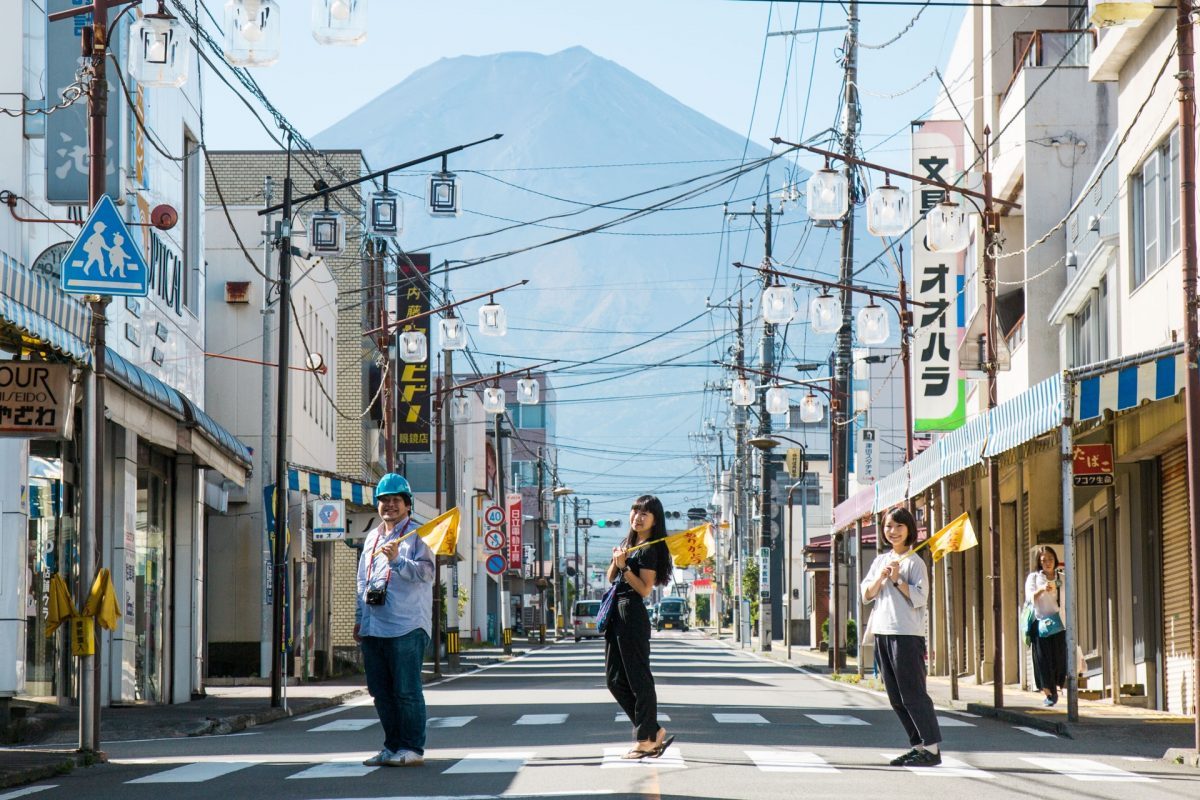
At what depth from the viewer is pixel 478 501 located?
9481 centimetres

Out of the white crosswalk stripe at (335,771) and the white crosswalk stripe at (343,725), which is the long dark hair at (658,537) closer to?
the white crosswalk stripe at (335,771)

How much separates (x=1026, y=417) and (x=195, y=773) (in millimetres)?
10050

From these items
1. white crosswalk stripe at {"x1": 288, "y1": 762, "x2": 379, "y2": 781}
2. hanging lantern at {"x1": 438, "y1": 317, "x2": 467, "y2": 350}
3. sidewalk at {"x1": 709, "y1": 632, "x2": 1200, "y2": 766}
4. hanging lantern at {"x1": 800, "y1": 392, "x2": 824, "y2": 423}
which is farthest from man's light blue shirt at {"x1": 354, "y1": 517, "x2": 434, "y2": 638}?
hanging lantern at {"x1": 800, "y1": 392, "x2": 824, "y2": 423}

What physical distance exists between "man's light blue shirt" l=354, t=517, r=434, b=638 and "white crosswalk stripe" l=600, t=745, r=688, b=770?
1580mm

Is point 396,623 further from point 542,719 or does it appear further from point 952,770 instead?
point 542,719

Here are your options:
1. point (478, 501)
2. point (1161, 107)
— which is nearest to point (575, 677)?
point (1161, 107)

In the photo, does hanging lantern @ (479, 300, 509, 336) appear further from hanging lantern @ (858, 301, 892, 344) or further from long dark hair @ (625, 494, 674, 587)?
long dark hair @ (625, 494, 674, 587)

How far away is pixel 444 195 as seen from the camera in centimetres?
2945

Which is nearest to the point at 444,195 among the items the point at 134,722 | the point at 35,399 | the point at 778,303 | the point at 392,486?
the point at 778,303

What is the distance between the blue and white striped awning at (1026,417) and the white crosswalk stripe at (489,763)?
22.8 ft

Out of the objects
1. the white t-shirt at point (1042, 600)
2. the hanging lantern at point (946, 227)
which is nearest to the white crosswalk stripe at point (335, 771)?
the white t-shirt at point (1042, 600)

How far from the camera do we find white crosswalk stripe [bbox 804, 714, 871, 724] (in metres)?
19.7

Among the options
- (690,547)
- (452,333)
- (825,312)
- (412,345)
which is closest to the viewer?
(690,547)

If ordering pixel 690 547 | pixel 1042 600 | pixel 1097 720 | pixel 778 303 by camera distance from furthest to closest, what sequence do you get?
pixel 778 303, pixel 1042 600, pixel 1097 720, pixel 690 547
